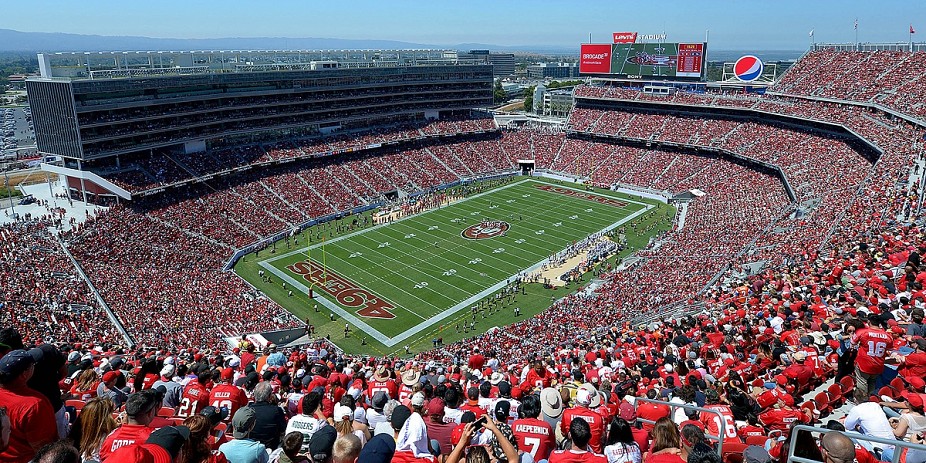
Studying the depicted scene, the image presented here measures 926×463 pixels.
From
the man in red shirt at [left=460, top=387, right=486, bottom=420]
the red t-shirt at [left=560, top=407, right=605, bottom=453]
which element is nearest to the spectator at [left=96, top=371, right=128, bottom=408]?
the man in red shirt at [left=460, top=387, right=486, bottom=420]

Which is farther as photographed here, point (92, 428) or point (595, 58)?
point (595, 58)

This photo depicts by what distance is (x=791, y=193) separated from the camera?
37875 mm

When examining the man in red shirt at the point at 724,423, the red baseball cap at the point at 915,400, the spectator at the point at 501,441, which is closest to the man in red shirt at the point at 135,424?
the spectator at the point at 501,441

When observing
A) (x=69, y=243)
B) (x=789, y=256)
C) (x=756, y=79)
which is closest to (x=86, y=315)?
(x=69, y=243)

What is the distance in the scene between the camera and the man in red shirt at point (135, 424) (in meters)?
4.85

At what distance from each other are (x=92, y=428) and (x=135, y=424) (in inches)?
20.6

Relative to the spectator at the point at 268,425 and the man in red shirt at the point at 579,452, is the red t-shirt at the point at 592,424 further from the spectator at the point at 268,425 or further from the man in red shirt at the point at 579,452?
the spectator at the point at 268,425

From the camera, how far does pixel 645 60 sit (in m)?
62.3

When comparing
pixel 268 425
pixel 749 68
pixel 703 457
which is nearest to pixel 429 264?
pixel 268 425

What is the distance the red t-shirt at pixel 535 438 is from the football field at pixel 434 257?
67.2 ft

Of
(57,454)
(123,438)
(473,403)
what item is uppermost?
(57,454)

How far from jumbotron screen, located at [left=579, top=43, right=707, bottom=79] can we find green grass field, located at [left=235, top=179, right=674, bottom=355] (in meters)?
19.5

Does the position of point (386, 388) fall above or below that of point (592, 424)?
below

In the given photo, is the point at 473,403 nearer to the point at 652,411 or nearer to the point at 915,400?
the point at 652,411
